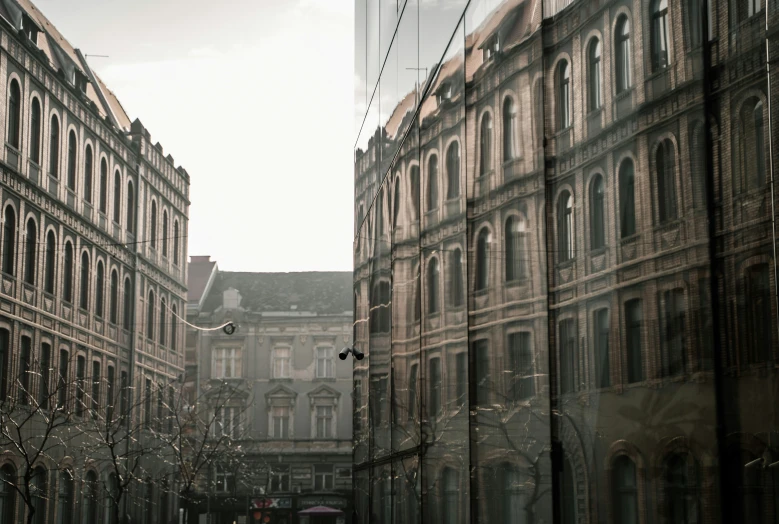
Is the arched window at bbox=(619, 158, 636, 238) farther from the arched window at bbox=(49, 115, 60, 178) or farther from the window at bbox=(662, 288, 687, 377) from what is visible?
the arched window at bbox=(49, 115, 60, 178)

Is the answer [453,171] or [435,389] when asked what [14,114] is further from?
[453,171]

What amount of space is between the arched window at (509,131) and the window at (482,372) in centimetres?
171

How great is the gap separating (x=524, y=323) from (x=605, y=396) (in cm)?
168

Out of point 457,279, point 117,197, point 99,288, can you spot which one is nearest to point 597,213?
point 457,279

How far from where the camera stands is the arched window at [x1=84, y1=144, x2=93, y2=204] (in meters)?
45.4

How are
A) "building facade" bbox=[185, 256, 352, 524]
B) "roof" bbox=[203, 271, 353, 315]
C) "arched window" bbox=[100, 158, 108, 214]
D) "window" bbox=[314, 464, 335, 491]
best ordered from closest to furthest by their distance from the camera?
"arched window" bbox=[100, 158, 108, 214], "building facade" bbox=[185, 256, 352, 524], "window" bbox=[314, 464, 335, 491], "roof" bbox=[203, 271, 353, 315]

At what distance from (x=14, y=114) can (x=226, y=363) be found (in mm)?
39034

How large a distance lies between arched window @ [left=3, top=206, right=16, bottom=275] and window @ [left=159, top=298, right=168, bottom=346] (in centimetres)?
1897

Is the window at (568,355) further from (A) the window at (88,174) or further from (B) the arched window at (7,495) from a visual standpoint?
(A) the window at (88,174)

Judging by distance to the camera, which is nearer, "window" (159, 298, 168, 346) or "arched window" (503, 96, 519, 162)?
"arched window" (503, 96, 519, 162)

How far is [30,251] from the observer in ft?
129

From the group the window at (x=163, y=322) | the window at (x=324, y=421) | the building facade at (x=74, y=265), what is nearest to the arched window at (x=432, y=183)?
the building facade at (x=74, y=265)

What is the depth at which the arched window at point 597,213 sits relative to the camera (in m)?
6.80

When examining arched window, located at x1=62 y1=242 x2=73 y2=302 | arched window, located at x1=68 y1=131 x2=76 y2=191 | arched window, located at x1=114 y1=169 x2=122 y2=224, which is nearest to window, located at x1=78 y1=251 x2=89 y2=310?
arched window, located at x1=62 y1=242 x2=73 y2=302
